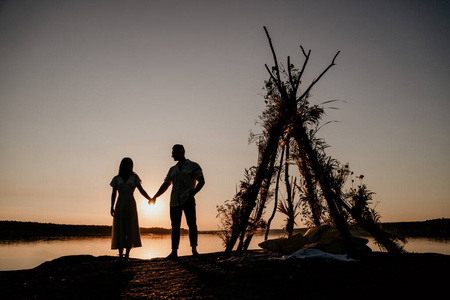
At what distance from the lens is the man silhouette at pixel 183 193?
716 cm

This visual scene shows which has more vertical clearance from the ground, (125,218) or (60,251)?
(125,218)

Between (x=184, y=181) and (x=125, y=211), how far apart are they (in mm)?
1526

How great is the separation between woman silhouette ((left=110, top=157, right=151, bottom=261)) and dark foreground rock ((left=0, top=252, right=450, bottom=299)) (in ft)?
4.81

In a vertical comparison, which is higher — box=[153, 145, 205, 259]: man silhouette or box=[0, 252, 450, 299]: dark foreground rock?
box=[153, 145, 205, 259]: man silhouette

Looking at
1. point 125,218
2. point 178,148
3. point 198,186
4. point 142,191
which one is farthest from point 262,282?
point 178,148

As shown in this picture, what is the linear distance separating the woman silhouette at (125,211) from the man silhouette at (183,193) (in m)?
0.86

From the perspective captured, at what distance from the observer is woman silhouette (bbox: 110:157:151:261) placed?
6656mm

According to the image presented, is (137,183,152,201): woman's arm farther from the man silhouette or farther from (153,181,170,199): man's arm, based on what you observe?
the man silhouette

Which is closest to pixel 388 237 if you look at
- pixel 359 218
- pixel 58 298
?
pixel 359 218

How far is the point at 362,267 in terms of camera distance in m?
4.23

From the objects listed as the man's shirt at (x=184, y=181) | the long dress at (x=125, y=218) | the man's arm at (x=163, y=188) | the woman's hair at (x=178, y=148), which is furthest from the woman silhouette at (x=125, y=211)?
the woman's hair at (x=178, y=148)

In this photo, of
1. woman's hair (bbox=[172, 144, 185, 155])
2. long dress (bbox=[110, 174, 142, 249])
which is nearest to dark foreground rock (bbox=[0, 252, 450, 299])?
long dress (bbox=[110, 174, 142, 249])

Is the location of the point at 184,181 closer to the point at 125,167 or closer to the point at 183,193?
the point at 183,193

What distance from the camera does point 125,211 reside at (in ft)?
22.1
